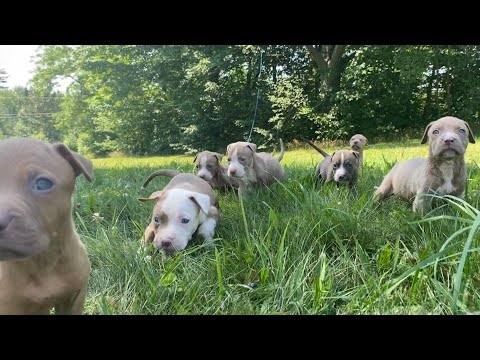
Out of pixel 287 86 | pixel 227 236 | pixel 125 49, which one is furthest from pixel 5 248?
pixel 287 86

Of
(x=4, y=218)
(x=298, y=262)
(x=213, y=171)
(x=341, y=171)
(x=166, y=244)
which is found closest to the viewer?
(x=4, y=218)

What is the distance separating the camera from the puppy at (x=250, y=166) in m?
4.05

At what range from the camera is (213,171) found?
169 inches

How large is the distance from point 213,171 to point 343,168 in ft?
4.35

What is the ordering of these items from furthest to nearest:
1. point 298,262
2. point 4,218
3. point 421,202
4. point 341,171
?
point 341,171, point 421,202, point 298,262, point 4,218

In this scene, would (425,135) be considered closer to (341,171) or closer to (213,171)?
(341,171)

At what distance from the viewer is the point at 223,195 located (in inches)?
169

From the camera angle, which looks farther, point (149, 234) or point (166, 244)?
point (149, 234)

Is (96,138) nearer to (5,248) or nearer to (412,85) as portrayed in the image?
(5,248)

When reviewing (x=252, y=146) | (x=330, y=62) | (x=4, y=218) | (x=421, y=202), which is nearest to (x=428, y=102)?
(x=421, y=202)

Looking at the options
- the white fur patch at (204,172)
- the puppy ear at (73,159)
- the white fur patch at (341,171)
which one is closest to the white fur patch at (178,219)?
the puppy ear at (73,159)

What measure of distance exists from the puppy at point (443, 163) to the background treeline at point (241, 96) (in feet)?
0.78

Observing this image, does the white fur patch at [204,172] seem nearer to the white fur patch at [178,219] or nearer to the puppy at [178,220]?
the puppy at [178,220]

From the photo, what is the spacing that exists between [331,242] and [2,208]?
1740 mm
